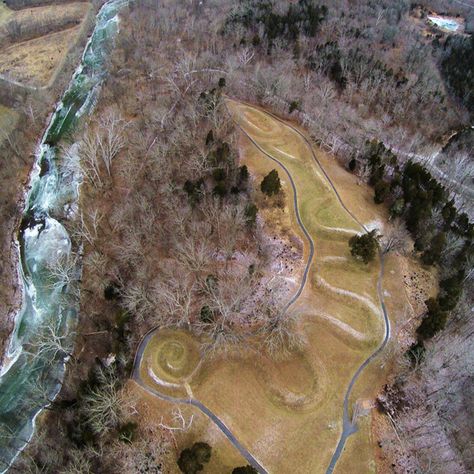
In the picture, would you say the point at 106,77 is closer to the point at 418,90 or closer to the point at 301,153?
the point at 301,153

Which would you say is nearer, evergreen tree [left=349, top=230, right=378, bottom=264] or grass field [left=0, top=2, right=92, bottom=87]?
evergreen tree [left=349, top=230, right=378, bottom=264]

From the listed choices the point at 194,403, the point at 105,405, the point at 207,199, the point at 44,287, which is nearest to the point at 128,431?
the point at 105,405

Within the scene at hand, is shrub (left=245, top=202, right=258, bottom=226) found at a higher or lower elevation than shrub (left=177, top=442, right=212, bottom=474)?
higher

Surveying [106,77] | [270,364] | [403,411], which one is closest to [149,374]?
[270,364]

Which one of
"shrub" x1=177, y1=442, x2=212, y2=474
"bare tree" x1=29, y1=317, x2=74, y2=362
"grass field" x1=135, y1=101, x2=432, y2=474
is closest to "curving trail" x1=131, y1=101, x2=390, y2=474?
"grass field" x1=135, y1=101, x2=432, y2=474

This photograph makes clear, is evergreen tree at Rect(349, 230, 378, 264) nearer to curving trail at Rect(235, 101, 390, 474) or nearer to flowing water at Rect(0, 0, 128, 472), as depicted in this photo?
curving trail at Rect(235, 101, 390, 474)

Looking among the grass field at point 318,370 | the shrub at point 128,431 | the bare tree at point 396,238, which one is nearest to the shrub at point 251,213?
the grass field at point 318,370

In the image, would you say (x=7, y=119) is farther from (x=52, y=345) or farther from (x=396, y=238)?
(x=396, y=238)
